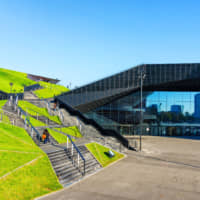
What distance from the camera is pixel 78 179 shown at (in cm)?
1277

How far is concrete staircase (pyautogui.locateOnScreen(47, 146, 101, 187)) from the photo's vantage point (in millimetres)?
12562

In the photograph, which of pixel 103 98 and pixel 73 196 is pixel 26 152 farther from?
pixel 103 98

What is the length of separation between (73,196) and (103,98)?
23509mm

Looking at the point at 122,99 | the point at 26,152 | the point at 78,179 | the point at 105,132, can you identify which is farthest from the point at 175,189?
the point at 122,99

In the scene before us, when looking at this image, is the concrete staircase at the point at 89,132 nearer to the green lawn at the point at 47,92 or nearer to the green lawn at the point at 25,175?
the green lawn at the point at 25,175

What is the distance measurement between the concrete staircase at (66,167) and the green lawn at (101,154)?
89cm

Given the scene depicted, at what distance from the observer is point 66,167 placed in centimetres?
1374

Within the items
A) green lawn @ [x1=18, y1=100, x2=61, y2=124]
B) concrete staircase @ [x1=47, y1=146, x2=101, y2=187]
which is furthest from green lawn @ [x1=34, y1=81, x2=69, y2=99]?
concrete staircase @ [x1=47, y1=146, x2=101, y2=187]

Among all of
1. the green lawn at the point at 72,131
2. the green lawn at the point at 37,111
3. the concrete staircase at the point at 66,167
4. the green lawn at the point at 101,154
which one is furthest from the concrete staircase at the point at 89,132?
the concrete staircase at the point at 66,167

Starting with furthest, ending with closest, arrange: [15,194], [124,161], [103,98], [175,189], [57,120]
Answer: [103,98] → [57,120] → [124,161] → [175,189] → [15,194]

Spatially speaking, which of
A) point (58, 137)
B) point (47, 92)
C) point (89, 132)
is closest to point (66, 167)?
point (58, 137)

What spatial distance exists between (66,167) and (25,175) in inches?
138

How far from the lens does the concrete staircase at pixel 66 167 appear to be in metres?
12.6

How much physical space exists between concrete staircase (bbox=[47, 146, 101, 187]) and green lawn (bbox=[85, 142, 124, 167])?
89 centimetres
